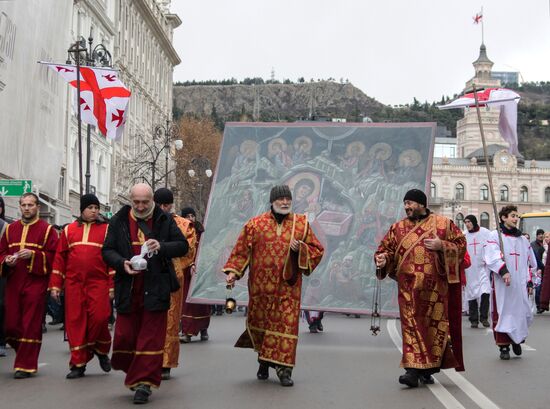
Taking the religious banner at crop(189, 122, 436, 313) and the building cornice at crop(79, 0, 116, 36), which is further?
the building cornice at crop(79, 0, 116, 36)

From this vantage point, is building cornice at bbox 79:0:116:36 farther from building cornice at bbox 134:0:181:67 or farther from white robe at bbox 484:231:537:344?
white robe at bbox 484:231:537:344

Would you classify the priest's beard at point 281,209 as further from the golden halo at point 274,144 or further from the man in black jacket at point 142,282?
the golden halo at point 274,144

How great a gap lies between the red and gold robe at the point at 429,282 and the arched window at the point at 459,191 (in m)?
119

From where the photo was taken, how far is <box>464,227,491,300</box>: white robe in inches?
767

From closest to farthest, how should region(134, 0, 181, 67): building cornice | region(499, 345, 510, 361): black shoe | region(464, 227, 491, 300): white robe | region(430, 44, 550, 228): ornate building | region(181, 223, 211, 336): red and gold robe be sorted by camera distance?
region(499, 345, 510, 361): black shoe → region(181, 223, 211, 336): red and gold robe → region(464, 227, 491, 300): white robe → region(134, 0, 181, 67): building cornice → region(430, 44, 550, 228): ornate building

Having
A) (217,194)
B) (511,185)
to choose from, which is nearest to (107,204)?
(217,194)

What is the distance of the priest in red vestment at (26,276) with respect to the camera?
10391 millimetres

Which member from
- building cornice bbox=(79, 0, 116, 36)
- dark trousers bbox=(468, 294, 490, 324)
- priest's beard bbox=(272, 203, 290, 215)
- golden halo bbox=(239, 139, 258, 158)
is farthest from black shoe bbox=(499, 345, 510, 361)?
building cornice bbox=(79, 0, 116, 36)

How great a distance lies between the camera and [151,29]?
70.8 meters

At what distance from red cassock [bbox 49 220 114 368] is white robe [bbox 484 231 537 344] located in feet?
16.3

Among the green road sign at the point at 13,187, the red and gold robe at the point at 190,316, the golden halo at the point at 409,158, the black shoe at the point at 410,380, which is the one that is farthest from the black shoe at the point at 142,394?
the green road sign at the point at 13,187

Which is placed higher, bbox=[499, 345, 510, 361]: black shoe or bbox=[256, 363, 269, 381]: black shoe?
bbox=[499, 345, 510, 361]: black shoe

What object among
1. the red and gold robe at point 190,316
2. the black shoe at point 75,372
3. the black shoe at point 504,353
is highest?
the red and gold robe at point 190,316

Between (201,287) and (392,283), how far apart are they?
2801 millimetres
